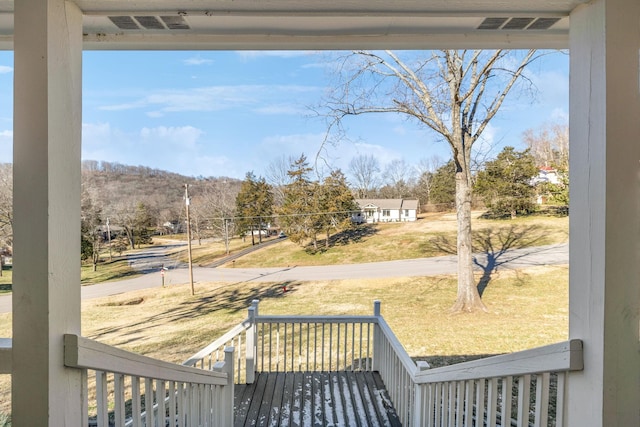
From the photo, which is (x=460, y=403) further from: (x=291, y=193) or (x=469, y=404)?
(x=291, y=193)

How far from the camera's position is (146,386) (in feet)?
2.99

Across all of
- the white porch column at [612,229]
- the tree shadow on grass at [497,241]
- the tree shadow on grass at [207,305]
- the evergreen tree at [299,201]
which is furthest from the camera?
the tree shadow on grass at [497,241]

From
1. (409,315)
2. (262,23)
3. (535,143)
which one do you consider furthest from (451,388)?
(535,143)

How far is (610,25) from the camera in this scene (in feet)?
1.95

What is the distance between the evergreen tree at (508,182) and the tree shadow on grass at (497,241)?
0.68 m

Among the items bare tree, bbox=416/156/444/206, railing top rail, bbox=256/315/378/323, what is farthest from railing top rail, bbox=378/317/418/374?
bare tree, bbox=416/156/444/206

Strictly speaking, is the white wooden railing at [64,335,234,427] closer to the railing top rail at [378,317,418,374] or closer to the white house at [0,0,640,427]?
the white house at [0,0,640,427]

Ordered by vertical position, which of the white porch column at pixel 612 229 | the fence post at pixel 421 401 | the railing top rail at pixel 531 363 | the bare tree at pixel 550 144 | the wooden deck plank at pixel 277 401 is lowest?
the wooden deck plank at pixel 277 401

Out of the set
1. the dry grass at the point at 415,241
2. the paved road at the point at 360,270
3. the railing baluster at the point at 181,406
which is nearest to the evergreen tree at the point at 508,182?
the dry grass at the point at 415,241

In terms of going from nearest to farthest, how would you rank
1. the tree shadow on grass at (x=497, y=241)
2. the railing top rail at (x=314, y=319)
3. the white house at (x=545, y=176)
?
the railing top rail at (x=314, y=319), the white house at (x=545, y=176), the tree shadow on grass at (x=497, y=241)

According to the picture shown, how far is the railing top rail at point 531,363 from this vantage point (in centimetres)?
61

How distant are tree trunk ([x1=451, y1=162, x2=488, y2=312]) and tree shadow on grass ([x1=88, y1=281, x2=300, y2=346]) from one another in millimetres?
3557

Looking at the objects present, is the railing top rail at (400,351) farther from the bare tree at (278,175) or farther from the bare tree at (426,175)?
the bare tree at (426,175)

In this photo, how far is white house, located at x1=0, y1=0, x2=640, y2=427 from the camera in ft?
1.88
